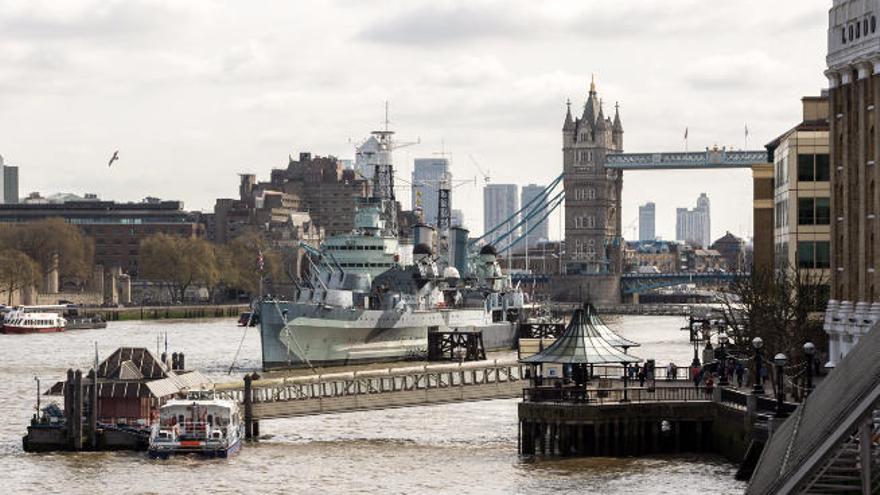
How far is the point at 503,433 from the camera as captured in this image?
72938 millimetres

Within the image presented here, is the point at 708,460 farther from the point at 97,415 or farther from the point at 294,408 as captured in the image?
the point at 97,415

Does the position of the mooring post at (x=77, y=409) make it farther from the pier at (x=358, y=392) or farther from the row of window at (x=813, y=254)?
the row of window at (x=813, y=254)

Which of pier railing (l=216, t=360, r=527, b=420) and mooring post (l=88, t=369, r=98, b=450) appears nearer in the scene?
mooring post (l=88, t=369, r=98, b=450)

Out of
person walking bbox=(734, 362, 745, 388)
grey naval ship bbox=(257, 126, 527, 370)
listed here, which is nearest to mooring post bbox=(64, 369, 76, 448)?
person walking bbox=(734, 362, 745, 388)

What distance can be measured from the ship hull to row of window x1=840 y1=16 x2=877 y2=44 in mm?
55903

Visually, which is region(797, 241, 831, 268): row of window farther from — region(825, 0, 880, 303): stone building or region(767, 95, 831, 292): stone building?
region(825, 0, 880, 303): stone building

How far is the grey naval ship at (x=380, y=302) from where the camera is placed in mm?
123500

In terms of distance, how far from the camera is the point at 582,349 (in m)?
66.9

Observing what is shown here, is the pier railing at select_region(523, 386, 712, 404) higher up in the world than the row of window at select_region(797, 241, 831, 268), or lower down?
lower down

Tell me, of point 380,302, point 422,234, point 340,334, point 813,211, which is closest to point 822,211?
point 813,211

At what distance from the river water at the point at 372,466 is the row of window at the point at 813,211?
14.3 m

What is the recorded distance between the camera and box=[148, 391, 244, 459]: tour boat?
64.5 meters

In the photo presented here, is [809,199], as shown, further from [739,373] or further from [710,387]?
[710,387]

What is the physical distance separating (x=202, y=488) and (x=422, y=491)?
6.50m
